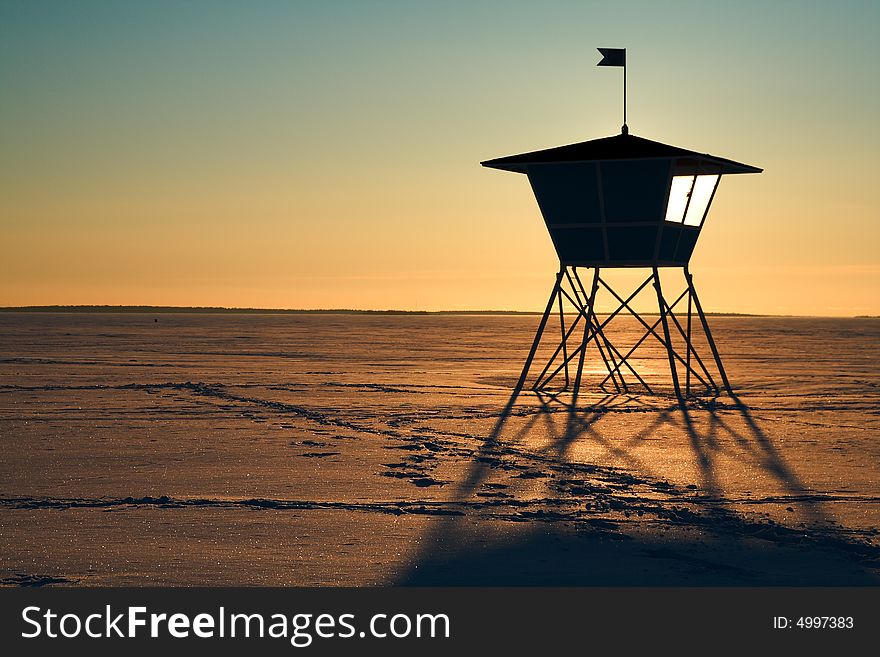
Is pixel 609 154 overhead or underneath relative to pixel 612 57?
underneath

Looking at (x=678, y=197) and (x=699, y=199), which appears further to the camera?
(x=699, y=199)

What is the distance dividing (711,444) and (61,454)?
9.86 meters

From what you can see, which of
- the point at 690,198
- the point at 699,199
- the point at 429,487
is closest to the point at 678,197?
the point at 690,198

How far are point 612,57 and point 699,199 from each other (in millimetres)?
4129

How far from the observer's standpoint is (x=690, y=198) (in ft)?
85.5

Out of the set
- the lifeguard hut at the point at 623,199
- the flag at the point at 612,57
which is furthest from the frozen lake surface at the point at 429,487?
the flag at the point at 612,57

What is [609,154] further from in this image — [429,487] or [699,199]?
[429,487]

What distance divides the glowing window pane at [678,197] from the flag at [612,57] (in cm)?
341

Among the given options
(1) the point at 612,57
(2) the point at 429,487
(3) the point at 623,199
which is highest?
(1) the point at 612,57

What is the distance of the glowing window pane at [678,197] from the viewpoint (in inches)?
992

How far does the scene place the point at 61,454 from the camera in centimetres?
1541

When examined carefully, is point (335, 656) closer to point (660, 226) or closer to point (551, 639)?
point (551, 639)

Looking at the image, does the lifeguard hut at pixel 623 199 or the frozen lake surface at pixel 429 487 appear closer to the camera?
the frozen lake surface at pixel 429 487

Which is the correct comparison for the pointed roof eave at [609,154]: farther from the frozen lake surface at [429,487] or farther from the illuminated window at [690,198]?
the frozen lake surface at [429,487]
